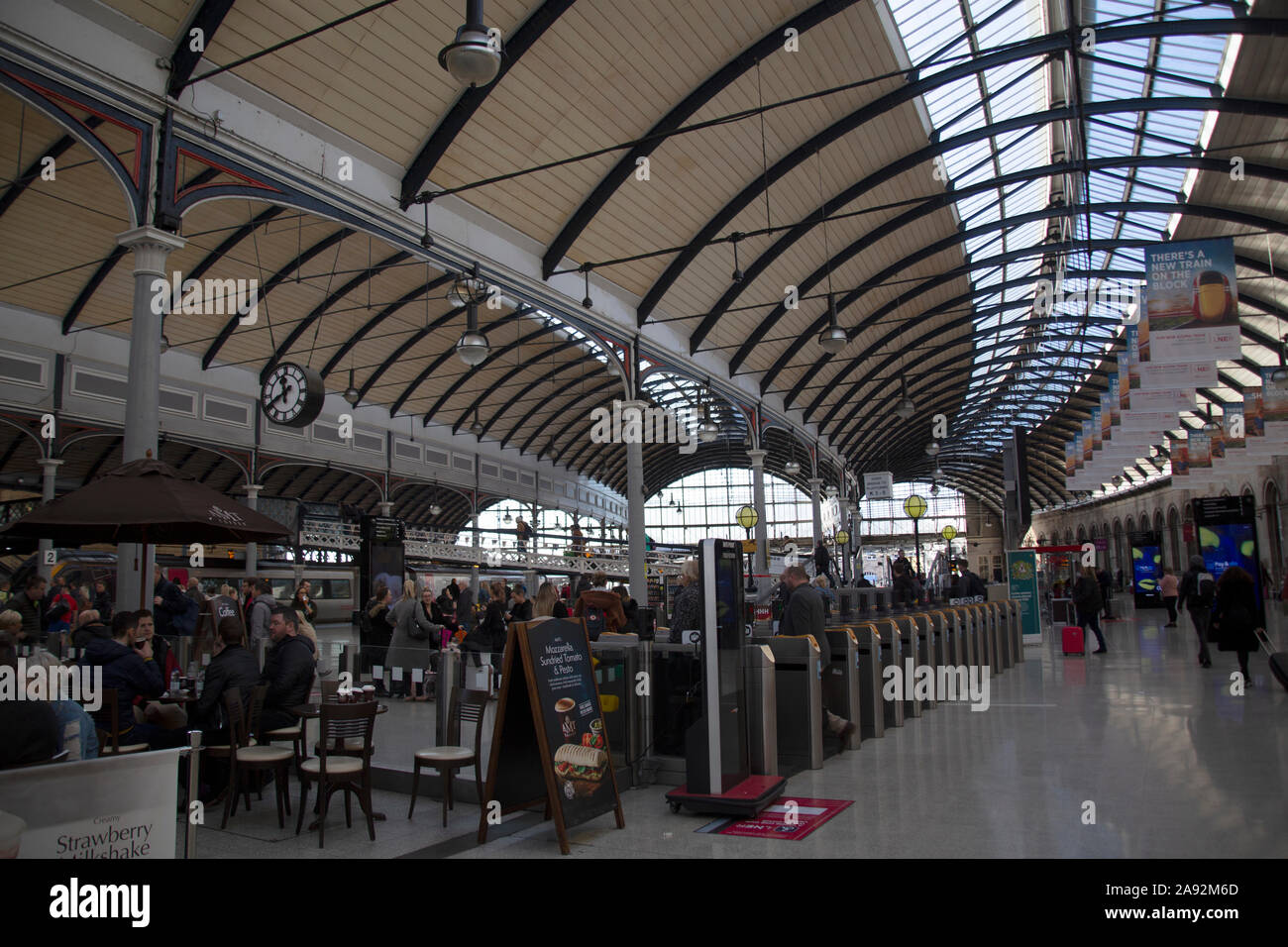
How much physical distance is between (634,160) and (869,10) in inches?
169

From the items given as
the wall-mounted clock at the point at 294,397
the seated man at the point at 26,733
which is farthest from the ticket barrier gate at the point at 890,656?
the seated man at the point at 26,733

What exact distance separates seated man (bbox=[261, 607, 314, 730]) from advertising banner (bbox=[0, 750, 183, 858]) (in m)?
3.00

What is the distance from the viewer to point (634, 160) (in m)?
14.1

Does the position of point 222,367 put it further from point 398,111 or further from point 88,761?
point 88,761

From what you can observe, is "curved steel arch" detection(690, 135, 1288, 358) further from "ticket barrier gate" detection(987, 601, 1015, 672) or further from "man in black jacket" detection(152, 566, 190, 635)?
"man in black jacket" detection(152, 566, 190, 635)

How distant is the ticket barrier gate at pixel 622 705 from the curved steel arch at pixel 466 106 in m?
7.27

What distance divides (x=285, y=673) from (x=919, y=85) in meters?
13.4

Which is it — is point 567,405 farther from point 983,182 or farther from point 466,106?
point 466,106

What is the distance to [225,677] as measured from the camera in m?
5.93

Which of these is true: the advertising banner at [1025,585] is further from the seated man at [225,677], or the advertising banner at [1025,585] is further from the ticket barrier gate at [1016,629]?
the seated man at [225,677]

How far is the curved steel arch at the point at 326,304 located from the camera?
1817 cm

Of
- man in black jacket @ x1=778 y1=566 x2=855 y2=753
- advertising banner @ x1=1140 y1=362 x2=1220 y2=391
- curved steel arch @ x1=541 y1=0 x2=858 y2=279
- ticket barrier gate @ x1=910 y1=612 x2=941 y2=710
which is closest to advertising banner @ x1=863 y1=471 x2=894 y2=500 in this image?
advertising banner @ x1=1140 y1=362 x2=1220 y2=391

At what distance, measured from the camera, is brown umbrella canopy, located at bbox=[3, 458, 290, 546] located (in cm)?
577
